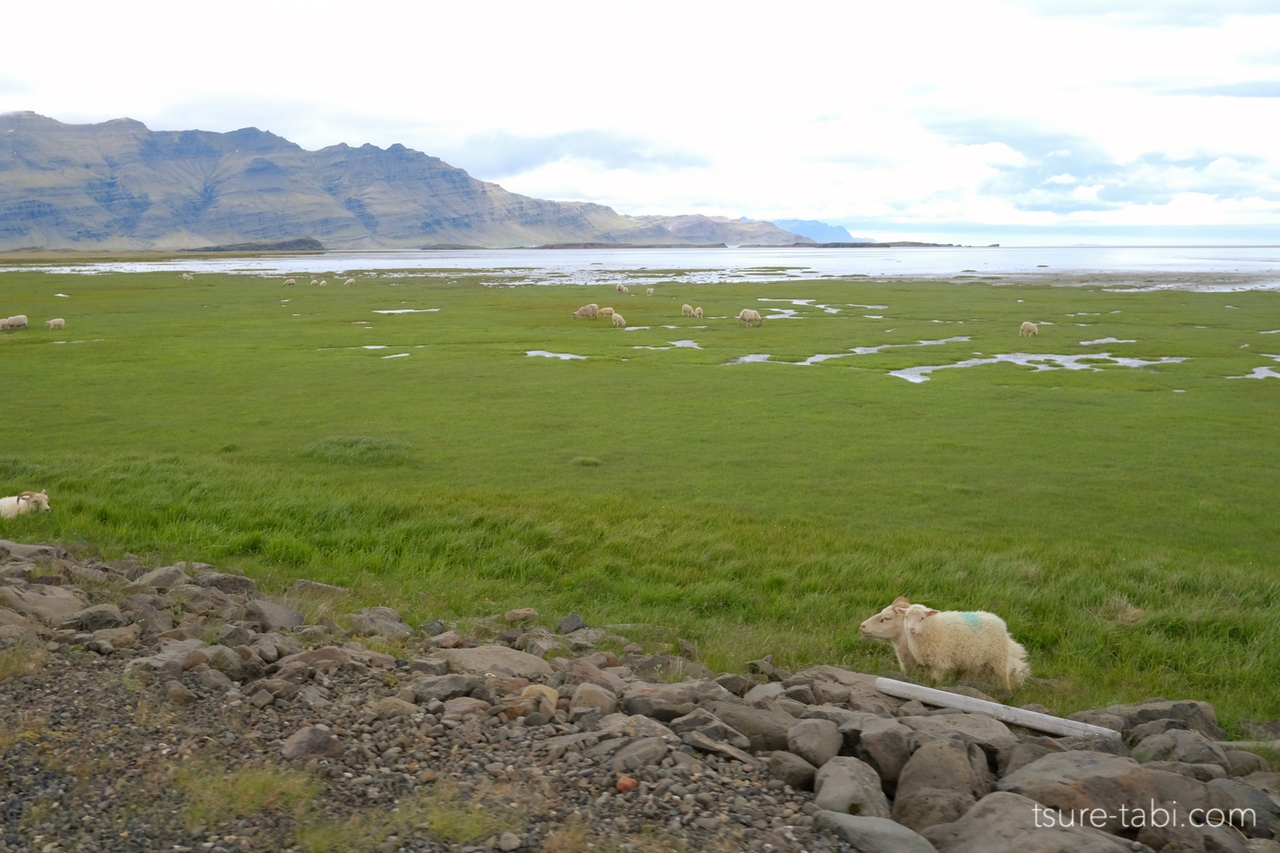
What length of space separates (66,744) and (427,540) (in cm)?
789

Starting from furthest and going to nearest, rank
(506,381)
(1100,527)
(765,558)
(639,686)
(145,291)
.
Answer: (145,291) < (506,381) < (1100,527) < (765,558) < (639,686)

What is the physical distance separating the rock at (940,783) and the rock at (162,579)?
8622 millimetres

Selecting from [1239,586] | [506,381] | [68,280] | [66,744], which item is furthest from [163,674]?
[68,280]

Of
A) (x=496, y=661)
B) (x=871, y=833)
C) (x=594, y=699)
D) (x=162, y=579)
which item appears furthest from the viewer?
(x=162, y=579)

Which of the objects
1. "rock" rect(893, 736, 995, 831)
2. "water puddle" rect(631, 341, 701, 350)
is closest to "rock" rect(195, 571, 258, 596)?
"rock" rect(893, 736, 995, 831)

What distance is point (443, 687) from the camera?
7.03 m

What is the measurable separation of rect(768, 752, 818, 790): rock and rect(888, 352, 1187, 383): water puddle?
27.5m

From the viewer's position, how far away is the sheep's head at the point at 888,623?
31.4ft

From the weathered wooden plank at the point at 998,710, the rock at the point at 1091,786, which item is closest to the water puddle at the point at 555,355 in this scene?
the weathered wooden plank at the point at 998,710

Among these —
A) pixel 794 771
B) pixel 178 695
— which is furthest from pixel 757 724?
pixel 178 695

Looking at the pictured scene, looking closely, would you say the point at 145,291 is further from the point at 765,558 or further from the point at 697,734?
the point at 697,734

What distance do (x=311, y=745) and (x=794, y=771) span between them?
11.1 ft

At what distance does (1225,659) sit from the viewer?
976cm

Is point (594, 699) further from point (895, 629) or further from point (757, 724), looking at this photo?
point (895, 629)
